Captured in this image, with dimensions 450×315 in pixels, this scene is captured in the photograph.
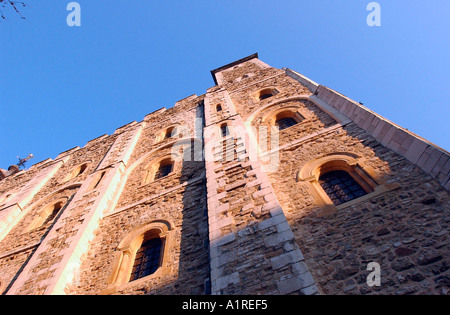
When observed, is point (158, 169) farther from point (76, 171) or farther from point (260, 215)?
point (260, 215)

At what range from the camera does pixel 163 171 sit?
420 inches

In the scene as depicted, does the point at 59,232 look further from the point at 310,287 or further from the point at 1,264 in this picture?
the point at 310,287

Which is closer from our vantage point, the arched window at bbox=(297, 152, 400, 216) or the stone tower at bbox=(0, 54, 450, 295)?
the stone tower at bbox=(0, 54, 450, 295)

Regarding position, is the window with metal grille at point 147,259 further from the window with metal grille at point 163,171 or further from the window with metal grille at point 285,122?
the window with metal grille at point 285,122

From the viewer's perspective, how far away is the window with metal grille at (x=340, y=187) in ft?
18.9

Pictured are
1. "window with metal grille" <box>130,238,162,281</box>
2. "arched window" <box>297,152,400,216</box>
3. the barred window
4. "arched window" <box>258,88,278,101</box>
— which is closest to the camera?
"arched window" <box>297,152,400,216</box>

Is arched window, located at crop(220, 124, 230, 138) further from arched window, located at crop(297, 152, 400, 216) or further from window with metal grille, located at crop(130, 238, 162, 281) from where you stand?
window with metal grille, located at crop(130, 238, 162, 281)

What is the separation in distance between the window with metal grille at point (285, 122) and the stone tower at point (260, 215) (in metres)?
0.08

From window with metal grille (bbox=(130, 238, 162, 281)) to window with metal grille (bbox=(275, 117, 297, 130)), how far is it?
5566 mm

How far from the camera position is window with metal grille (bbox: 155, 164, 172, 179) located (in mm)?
10383

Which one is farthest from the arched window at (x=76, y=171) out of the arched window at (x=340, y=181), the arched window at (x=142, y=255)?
the arched window at (x=340, y=181)

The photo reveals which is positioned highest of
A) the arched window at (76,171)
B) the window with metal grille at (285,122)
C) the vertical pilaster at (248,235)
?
the arched window at (76,171)

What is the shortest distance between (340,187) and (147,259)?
185 inches

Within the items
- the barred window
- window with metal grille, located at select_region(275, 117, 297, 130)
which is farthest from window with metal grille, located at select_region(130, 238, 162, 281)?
window with metal grille, located at select_region(275, 117, 297, 130)
